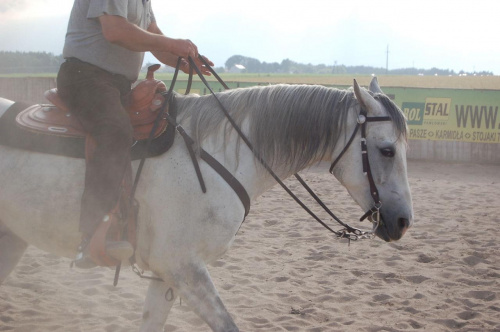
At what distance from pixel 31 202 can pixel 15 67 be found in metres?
47.2

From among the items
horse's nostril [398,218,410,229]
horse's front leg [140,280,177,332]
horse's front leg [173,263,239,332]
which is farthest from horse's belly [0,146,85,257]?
horse's nostril [398,218,410,229]

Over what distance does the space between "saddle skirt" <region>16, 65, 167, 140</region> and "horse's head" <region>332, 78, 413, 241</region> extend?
3.90ft

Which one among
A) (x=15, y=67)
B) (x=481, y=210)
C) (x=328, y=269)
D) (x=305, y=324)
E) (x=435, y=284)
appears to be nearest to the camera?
(x=305, y=324)

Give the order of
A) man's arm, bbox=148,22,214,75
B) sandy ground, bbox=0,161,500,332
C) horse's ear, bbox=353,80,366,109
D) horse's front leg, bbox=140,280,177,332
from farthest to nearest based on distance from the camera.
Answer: sandy ground, bbox=0,161,500,332
man's arm, bbox=148,22,214,75
horse's front leg, bbox=140,280,177,332
horse's ear, bbox=353,80,366,109

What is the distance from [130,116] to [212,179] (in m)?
0.64

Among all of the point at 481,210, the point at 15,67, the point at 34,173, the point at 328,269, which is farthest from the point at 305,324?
the point at 15,67

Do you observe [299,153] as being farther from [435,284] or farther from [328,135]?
[435,284]

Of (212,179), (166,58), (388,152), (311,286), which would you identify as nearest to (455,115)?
(311,286)

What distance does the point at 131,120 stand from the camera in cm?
339

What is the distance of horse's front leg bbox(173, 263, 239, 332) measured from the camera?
10.4 ft

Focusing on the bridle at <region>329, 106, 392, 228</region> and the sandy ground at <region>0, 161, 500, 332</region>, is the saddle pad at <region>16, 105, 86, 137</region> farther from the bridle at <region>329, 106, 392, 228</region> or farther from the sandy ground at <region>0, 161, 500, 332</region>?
the sandy ground at <region>0, 161, 500, 332</region>

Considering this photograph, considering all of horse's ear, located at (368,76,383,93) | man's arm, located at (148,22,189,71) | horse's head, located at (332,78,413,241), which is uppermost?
man's arm, located at (148,22,189,71)

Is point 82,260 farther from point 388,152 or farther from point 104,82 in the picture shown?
point 388,152

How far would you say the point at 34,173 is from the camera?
3.44 meters
